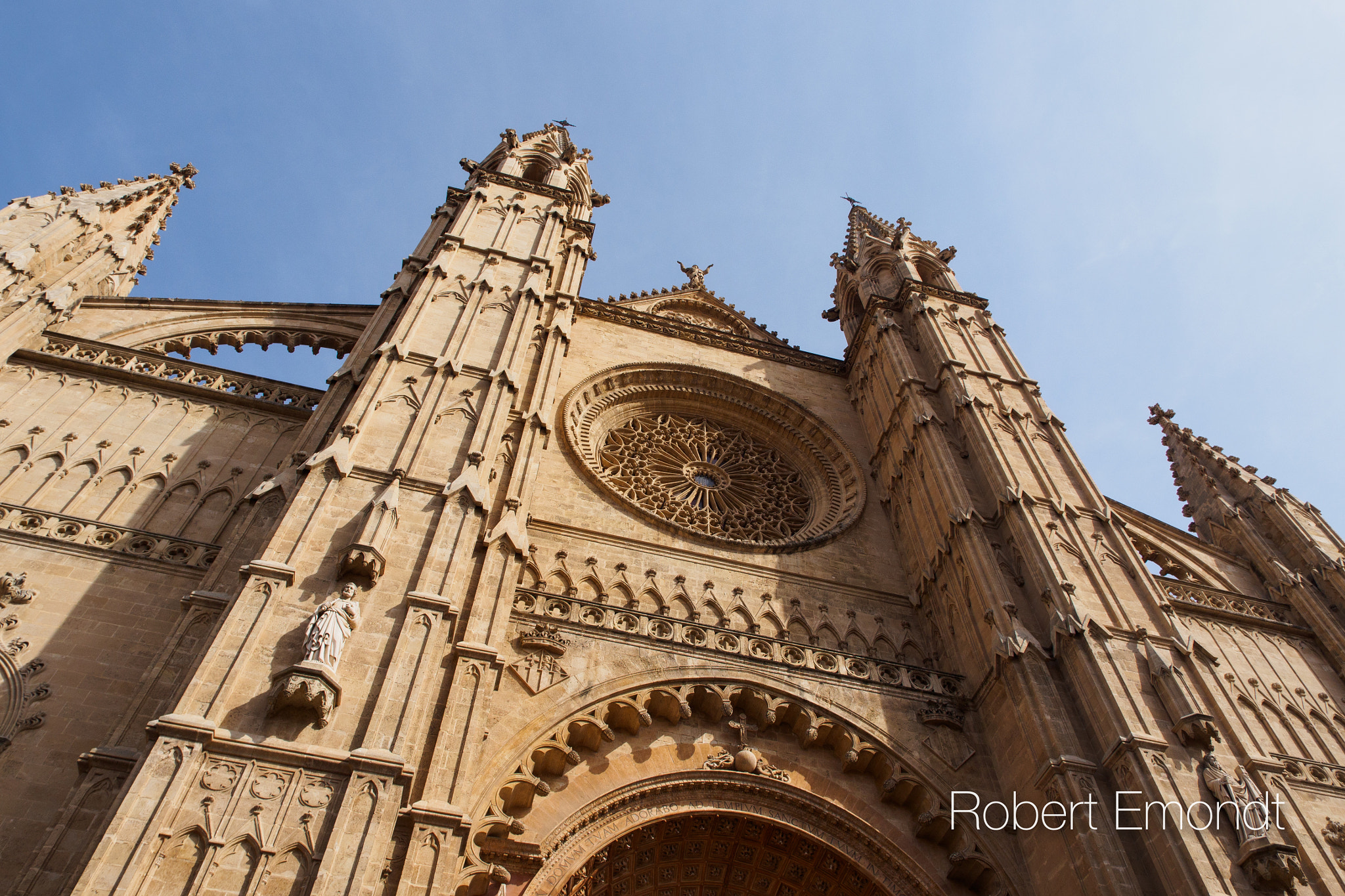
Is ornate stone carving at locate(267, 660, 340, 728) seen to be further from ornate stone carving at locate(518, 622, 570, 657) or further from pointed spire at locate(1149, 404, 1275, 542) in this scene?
pointed spire at locate(1149, 404, 1275, 542)

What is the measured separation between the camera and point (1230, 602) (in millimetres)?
15672

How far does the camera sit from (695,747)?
1017 cm

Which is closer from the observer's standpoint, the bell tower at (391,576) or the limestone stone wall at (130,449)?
the bell tower at (391,576)

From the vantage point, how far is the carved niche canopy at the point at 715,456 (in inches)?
591

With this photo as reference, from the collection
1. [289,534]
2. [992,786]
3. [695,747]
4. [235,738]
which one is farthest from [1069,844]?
[289,534]

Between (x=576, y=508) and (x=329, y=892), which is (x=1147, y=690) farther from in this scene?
(x=329, y=892)

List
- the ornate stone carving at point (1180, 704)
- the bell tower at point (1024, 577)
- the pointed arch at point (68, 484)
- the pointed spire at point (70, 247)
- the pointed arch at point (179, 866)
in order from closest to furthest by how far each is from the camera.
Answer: the pointed arch at point (179, 866) < the bell tower at point (1024, 577) < the ornate stone carving at point (1180, 704) < the pointed arch at point (68, 484) < the pointed spire at point (70, 247)

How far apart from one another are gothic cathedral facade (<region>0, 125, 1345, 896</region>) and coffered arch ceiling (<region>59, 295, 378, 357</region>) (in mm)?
56

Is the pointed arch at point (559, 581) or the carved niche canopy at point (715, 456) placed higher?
the carved niche canopy at point (715, 456)

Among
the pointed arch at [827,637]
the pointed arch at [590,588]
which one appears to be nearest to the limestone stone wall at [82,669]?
the pointed arch at [590,588]

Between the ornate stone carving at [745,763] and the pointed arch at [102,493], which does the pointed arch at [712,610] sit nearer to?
the ornate stone carving at [745,763]

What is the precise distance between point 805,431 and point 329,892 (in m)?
13.2

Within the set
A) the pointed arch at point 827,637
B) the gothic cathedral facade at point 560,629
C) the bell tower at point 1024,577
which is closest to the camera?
the gothic cathedral facade at point 560,629

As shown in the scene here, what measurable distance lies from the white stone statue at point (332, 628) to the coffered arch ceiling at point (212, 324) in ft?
28.5
